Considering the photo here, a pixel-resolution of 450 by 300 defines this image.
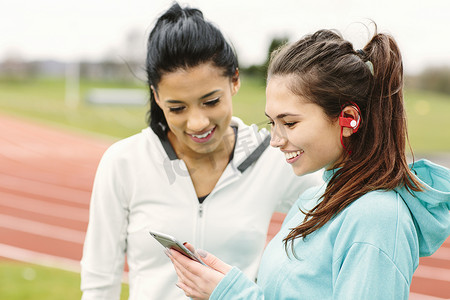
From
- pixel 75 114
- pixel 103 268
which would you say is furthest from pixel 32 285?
pixel 75 114

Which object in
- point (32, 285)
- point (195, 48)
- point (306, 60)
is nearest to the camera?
point (306, 60)

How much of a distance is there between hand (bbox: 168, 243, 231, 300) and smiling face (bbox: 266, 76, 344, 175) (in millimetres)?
385

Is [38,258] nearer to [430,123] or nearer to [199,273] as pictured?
[199,273]

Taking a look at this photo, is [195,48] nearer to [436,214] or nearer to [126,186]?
[126,186]

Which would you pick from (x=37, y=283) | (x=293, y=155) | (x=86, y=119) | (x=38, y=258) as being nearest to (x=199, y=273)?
(x=293, y=155)

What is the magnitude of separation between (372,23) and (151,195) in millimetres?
1024

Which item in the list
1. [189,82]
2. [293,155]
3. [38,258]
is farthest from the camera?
[38,258]

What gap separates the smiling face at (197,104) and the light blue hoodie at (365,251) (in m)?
0.59

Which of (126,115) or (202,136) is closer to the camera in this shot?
(202,136)

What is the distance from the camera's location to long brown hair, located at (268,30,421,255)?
142 centimetres

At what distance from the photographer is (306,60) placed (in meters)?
1.55

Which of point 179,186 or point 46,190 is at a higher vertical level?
point 179,186

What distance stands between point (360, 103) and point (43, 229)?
6952mm

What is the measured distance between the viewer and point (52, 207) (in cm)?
883
